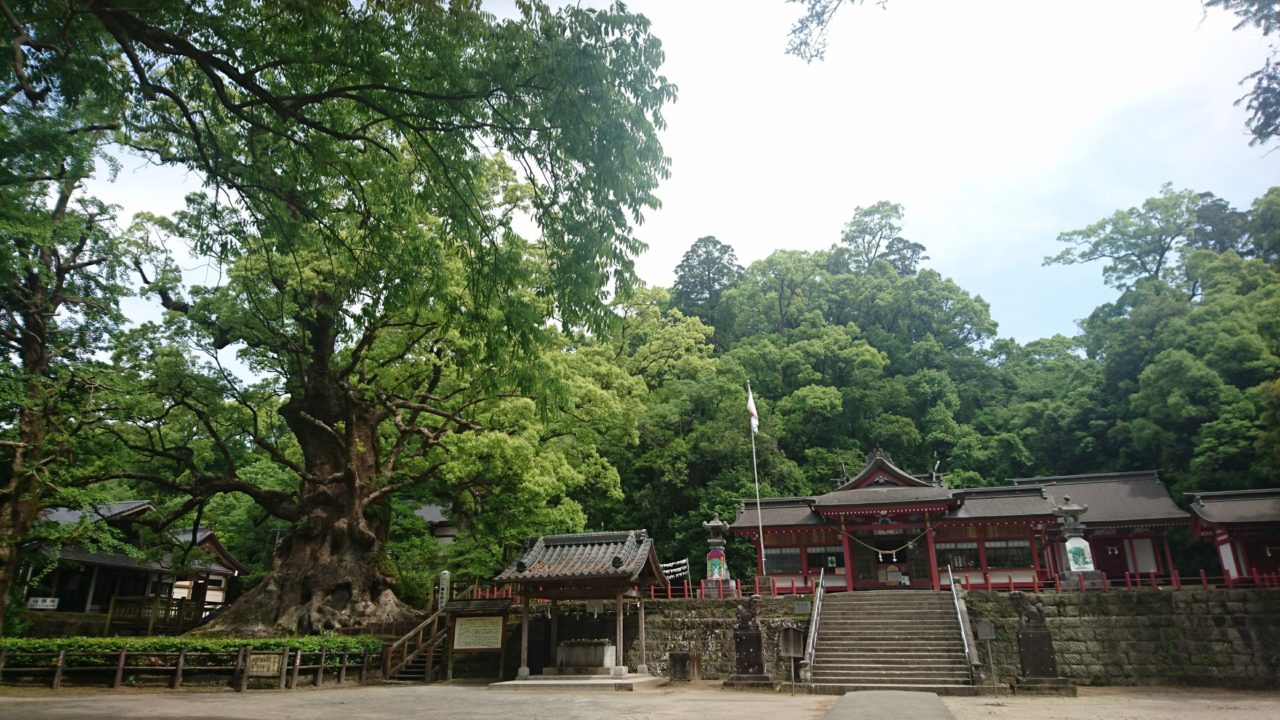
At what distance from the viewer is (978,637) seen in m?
16.9

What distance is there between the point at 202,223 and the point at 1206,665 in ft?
71.6

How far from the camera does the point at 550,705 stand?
11742mm

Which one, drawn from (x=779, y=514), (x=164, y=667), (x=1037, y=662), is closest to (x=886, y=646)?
(x=1037, y=662)

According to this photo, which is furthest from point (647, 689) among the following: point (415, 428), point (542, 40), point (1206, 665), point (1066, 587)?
point (542, 40)

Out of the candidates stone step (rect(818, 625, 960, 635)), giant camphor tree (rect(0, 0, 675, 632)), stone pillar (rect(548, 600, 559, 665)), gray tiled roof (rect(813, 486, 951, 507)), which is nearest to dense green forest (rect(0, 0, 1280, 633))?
giant camphor tree (rect(0, 0, 675, 632))

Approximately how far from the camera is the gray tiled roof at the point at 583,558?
1652 centimetres

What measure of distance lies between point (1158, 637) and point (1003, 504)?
6754mm

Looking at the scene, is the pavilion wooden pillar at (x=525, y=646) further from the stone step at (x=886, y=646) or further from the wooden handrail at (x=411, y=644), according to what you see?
the stone step at (x=886, y=646)

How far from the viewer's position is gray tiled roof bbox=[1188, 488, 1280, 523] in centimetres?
2095

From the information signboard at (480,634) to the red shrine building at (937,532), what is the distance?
944cm

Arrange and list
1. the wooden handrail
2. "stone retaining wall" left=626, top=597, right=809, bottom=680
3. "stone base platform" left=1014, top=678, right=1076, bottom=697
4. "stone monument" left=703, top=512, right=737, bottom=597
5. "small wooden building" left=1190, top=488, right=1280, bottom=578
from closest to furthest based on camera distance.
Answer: "stone base platform" left=1014, top=678, right=1076, bottom=697, the wooden handrail, "stone retaining wall" left=626, top=597, right=809, bottom=680, "stone monument" left=703, top=512, right=737, bottom=597, "small wooden building" left=1190, top=488, right=1280, bottom=578

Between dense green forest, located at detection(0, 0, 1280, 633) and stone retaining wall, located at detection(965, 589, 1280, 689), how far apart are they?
8285 millimetres

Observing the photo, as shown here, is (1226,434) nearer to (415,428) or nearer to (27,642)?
(415,428)

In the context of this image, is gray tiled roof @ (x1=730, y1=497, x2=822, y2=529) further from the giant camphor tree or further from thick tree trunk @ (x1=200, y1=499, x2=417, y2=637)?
the giant camphor tree
